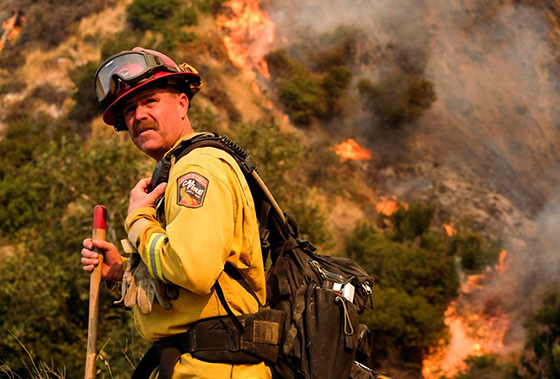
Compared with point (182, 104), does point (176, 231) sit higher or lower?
lower

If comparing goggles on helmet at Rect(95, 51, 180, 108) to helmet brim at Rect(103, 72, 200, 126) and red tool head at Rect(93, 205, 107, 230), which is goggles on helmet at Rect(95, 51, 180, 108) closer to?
helmet brim at Rect(103, 72, 200, 126)

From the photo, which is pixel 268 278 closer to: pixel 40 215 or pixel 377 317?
pixel 377 317

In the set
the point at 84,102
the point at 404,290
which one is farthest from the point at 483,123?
the point at 84,102

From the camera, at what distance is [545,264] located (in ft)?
101

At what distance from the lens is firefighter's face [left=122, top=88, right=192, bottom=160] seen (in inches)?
127

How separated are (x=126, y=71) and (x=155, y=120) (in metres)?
0.25

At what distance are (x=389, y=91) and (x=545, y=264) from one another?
12395 millimetres

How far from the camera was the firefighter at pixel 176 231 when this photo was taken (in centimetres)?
Answer: 268

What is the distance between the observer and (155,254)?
270 cm

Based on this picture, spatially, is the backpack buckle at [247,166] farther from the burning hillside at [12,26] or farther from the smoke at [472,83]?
the burning hillside at [12,26]

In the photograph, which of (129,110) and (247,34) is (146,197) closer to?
(129,110)

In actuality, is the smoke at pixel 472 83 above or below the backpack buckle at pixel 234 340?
above

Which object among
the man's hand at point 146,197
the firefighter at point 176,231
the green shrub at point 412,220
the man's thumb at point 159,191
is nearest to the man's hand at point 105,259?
the firefighter at point 176,231

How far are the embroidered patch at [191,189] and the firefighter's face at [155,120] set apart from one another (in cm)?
51
